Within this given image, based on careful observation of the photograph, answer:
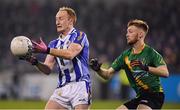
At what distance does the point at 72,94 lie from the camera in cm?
881

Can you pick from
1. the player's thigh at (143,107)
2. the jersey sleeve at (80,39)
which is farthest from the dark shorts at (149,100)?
the jersey sleeve at (80,39)

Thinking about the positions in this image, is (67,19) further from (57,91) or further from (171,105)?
(171,105)

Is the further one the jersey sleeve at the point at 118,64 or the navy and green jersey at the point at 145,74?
the jersey sleeve at the point at 118,64

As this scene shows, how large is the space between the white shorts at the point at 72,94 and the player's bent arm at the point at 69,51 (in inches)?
20.2

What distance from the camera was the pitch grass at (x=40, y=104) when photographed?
1889 cm

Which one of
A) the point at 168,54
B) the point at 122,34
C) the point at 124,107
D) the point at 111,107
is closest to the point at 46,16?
the point at 122,34

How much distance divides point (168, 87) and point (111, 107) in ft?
10.2

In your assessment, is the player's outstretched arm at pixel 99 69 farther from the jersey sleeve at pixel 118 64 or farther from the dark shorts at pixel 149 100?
the dark shorts at pixel 149 100

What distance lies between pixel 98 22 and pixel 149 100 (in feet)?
57.1

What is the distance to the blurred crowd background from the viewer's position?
2431cm

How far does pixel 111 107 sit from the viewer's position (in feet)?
61.7

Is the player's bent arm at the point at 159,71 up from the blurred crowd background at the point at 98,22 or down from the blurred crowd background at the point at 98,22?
down

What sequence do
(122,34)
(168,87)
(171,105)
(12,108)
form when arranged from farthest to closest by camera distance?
(122,34)
(168,87)
(171,105)
(12,108)

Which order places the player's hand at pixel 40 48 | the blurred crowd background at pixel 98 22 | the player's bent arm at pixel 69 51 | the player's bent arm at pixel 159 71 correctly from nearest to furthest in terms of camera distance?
the player's hand at pixel 40 48, the player's bent arm at pixel 69 51, the player's bent arm at pixel 159 71, the blurred crowd background at pixel 98 22
